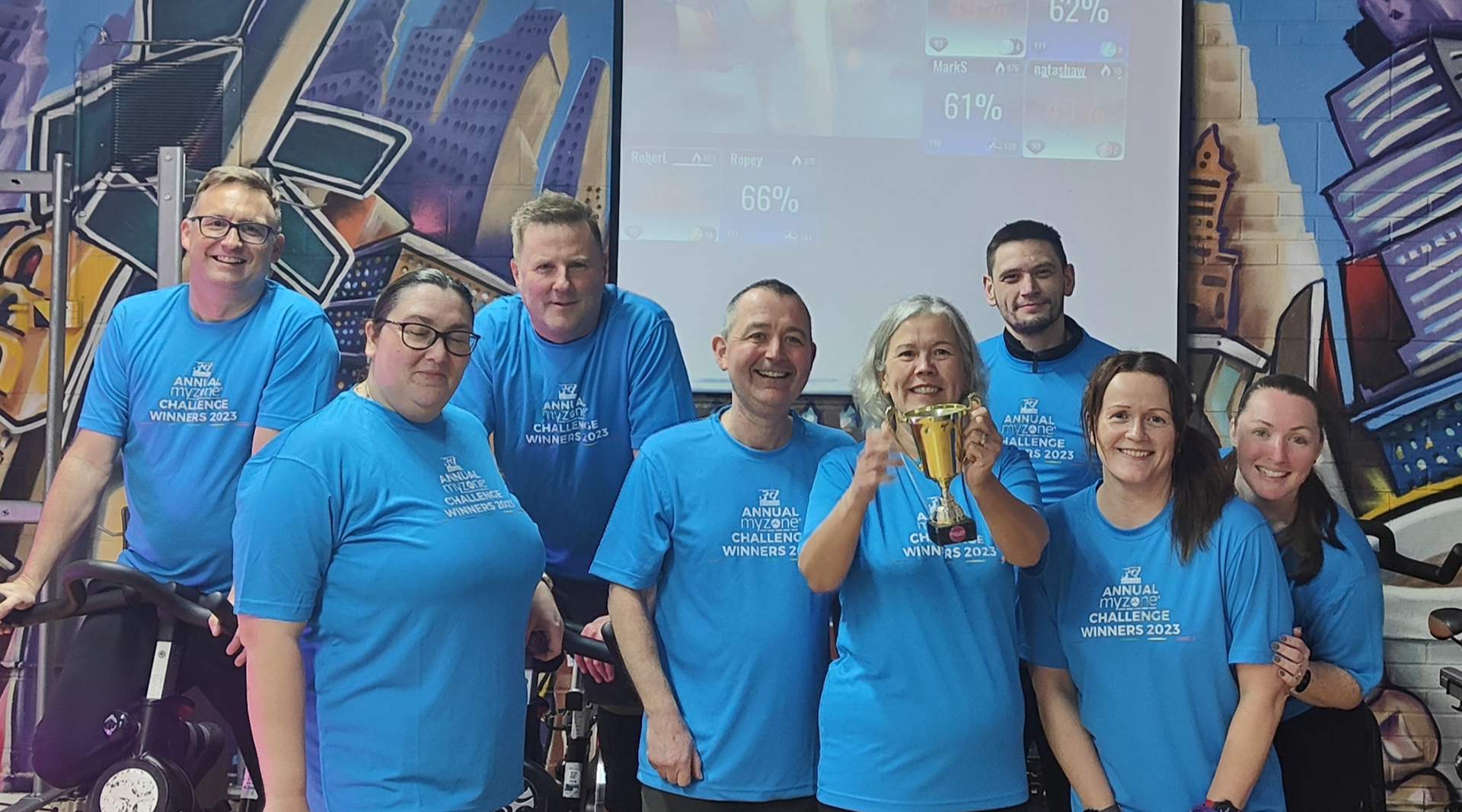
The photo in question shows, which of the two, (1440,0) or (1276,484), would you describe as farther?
(1440,0)

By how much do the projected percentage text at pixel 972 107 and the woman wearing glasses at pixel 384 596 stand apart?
2619 mm

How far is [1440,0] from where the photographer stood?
4.25m

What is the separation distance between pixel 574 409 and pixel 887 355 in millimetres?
948

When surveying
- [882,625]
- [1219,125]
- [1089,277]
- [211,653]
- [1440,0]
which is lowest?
[211,653]

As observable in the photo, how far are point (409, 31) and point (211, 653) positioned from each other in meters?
2.44

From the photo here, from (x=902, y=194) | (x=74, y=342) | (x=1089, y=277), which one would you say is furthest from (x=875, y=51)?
(x=74, y=342)

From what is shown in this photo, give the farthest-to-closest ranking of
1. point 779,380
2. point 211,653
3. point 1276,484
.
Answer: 1. point 211,653
2. point 1276,484
3. point 779,380

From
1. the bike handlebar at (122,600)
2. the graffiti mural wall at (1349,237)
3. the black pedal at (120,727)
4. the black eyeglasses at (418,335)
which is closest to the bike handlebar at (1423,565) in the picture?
the graffiti mural wall at (1349,237)

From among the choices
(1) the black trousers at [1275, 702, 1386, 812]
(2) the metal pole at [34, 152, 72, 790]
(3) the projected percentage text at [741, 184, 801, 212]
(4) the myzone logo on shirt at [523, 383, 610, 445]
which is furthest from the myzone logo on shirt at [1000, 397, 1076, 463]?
(2) the metal pole at [34, 152, 72, 790]

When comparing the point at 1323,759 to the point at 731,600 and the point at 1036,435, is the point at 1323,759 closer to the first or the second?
the point at 1036,435

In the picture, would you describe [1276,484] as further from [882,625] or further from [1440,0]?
[1440,0]

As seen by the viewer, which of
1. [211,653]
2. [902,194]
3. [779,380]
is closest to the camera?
[779,380]

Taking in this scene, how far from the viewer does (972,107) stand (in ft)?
13.7

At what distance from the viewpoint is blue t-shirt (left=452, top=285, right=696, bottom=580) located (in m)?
2.83
